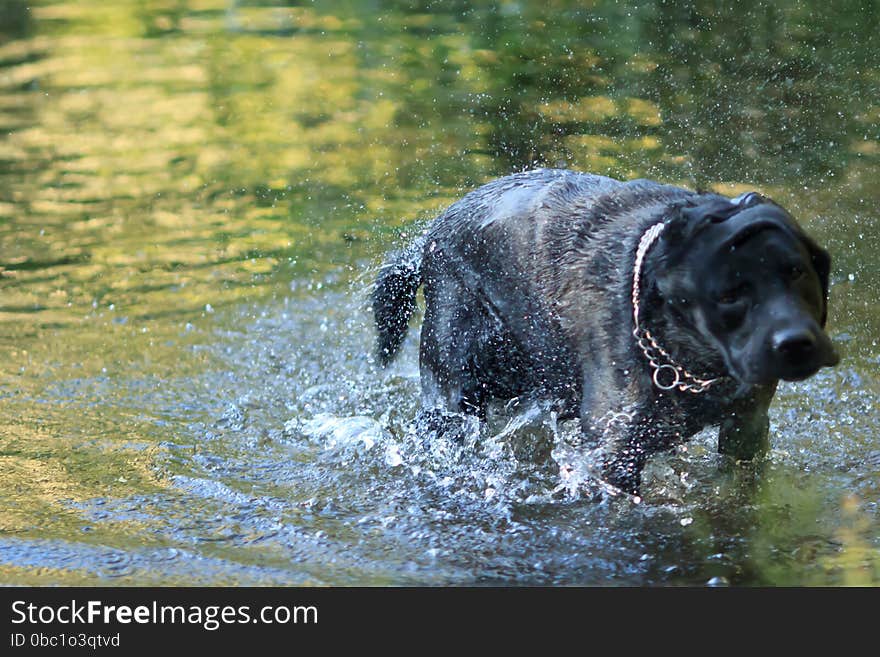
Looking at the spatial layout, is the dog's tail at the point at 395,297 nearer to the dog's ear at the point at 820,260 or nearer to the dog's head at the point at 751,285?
the dog's head at the point at 751,285

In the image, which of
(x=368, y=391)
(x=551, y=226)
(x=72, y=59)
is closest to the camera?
(x=551, y=226)

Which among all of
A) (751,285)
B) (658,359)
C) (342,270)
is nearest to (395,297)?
(658,359)

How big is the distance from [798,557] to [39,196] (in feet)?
22.8

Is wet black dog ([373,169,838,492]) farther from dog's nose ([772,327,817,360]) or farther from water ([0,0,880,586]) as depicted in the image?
water ([0,0,880,586])

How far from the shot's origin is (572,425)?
217 inches

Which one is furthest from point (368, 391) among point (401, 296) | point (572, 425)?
point (572, 425)

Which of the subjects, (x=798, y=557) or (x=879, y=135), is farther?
(x=879, y=135)

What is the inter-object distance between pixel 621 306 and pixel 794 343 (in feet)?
2.72

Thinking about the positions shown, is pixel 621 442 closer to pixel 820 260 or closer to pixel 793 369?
pixel 793 369

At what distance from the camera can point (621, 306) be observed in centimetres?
439

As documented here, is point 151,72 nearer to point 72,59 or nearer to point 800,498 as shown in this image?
point 72,59

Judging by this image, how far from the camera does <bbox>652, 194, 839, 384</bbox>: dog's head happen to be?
12.3 ft

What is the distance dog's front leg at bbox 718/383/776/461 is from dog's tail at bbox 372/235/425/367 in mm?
1651

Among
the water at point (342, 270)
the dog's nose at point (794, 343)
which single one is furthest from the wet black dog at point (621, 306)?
the water at point (342, 270)
